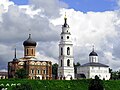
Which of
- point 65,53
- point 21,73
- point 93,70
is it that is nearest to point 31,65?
point 21,73

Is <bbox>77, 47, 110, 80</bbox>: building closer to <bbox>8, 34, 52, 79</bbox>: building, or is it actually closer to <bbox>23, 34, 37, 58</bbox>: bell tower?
<bbox>8, 34, 52, 79</bbox>: building

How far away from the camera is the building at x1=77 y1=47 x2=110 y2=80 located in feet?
368

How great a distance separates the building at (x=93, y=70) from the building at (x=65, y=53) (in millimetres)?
8291

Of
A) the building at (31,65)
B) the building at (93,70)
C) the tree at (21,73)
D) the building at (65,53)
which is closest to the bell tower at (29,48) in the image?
the building at (31,65)

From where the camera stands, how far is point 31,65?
296 feet

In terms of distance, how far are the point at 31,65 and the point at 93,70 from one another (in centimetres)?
2575

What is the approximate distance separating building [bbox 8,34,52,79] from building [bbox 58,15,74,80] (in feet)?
37.6

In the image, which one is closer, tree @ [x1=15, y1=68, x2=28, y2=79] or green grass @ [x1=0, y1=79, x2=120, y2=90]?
green grass @ [x1=0, y1=79, x2=120, y2=90]

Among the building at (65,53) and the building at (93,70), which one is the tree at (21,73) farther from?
the building at (93,70)

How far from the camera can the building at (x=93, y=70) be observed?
11219 cm

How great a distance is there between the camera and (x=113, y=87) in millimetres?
75438

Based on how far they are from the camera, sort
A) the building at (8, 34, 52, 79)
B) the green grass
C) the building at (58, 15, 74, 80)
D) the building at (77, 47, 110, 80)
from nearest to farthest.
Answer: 1. the green grass
2. the building at (8, 34, 52, 79)
3. the building at (58, 15, 74, 80)
4. the building at (77, 47, 110, 80)

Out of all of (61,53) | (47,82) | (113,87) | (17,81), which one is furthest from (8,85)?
(61,53)

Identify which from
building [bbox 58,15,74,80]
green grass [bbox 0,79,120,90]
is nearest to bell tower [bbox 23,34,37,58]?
building [bbox 58,15,74,80]
